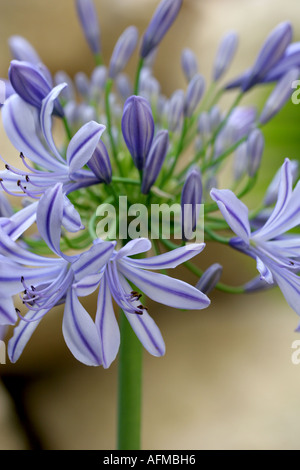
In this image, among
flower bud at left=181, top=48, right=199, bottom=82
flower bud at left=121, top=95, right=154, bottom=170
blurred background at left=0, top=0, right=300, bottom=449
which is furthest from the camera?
blurred background at left=0, top=0, right=300, bottom=449

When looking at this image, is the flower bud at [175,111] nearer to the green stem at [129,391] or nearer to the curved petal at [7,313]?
the green stem at [129,391]

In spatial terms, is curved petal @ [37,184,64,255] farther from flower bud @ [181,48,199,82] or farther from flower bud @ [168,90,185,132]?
flower bud @ [181,48,199,82]

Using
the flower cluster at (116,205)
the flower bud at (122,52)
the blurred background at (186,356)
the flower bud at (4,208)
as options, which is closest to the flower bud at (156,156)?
the flower cluster at (116,205)

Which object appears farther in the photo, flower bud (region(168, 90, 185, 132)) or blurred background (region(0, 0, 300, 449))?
blurred background (region(0, 0, 300, 449))

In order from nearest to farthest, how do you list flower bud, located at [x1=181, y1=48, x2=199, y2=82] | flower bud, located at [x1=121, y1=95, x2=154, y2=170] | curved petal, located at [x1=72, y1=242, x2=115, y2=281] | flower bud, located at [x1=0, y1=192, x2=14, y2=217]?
curved petal, located at [x1=72, y1=242, x2=115, y2=281], flower bud, located at [x1=121, y1=95, x2=154, y2=170], flower bud, located at [x1=0, y1=192, x2=14, y2=217], flower bud, located at [x1=181, y1=48, x2=199, y2=82]

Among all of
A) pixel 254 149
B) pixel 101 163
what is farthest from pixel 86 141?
pixel 254 149

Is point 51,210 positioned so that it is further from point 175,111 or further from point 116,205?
point 175,111

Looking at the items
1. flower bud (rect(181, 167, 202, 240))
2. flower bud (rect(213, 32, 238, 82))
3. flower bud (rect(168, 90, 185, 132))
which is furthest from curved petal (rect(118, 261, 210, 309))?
flower bud (rect(213, 32, 238, 82))
